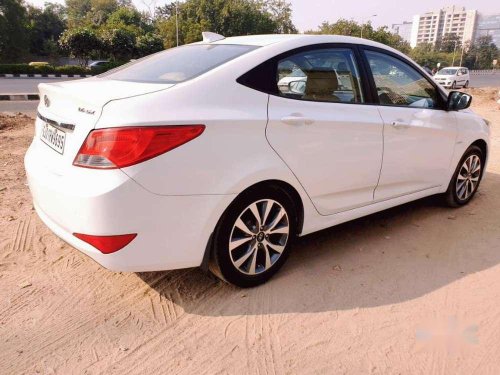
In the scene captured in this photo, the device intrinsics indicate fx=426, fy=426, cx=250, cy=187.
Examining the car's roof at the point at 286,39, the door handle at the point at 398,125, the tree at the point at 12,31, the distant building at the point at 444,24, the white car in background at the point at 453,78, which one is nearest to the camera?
the car's roof at the point at 286,39

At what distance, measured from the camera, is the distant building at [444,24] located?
15925 cm

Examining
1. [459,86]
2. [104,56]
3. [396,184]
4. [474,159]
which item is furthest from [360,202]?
[104,56]

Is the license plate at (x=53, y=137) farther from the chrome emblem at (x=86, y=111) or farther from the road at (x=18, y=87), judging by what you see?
the road at (x=18, y=87)

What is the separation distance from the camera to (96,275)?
305 centimetres

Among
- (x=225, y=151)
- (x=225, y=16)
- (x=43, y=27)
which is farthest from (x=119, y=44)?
(x=225, y=151)

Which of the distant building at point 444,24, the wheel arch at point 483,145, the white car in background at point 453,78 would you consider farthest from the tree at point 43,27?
Result: the distant building at point 444,24

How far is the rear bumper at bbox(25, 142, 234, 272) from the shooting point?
7.20 ft

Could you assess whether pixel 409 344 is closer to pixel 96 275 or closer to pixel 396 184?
pixel 396 184

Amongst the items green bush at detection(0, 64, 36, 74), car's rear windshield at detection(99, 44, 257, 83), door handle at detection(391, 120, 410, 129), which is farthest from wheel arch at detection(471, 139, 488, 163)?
green bush at detection(0, 64, 36, 74)

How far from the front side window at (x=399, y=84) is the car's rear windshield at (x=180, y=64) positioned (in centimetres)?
115

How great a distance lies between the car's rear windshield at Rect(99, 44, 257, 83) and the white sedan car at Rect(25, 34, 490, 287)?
2 cm

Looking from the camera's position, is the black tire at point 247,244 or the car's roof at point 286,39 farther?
the car's roof at point 286,39

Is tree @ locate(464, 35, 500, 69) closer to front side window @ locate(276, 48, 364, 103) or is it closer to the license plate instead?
front side window @ locate(276, 48, 364, 103)

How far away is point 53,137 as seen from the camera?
262cm
